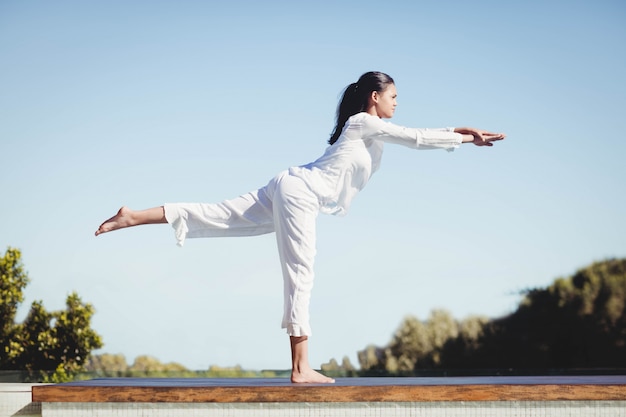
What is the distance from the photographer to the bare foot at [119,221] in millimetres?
3977

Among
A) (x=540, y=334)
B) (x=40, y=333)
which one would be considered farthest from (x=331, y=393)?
(x=540, y=334)

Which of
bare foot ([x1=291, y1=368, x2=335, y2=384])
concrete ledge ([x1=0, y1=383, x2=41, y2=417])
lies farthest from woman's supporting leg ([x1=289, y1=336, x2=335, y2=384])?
concrete ledge ([x1=0, y1=383, x2=41, y2=417])

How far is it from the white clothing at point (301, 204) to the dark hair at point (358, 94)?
230 millimetres

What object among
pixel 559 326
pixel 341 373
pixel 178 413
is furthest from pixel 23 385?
pixel 559 326

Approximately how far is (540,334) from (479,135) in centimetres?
1113

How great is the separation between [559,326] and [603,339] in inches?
31.2

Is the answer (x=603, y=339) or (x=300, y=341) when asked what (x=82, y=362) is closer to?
(x=300, y=341)

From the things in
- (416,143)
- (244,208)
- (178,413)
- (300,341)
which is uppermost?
(416,143)

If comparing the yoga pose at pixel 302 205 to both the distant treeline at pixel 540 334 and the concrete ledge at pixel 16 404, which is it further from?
the distant treeline at pixel 540 334

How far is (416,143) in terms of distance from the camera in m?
4.05

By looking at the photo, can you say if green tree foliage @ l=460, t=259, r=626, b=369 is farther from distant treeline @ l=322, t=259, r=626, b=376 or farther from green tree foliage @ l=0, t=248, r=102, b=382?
green tree foliage @ l=0, t=248, r=102, b=382

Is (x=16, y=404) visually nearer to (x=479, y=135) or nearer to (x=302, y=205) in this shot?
(x=302, y=205)

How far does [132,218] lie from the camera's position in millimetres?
3988

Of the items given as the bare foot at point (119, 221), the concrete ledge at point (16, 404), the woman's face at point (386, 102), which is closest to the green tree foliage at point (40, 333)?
the concrete ledge at point (16, 404)
